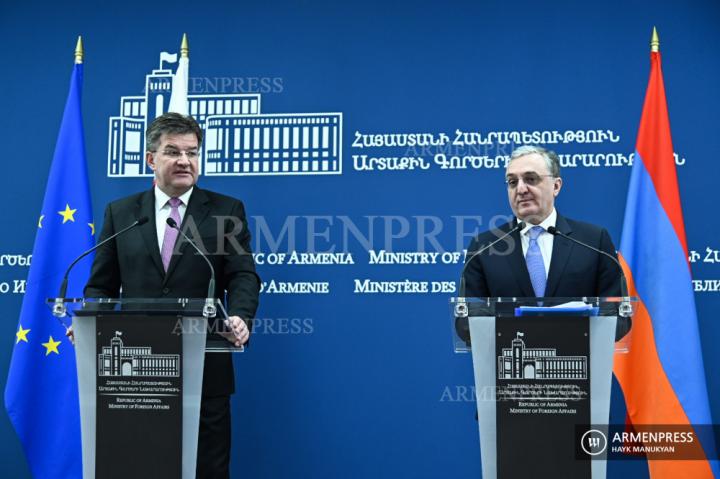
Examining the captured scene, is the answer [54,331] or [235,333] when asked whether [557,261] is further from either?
[54,331]

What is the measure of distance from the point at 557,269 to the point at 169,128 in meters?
1.56

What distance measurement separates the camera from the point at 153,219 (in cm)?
323

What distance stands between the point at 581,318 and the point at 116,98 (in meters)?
2.96

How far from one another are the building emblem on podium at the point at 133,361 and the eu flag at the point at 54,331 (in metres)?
1.59

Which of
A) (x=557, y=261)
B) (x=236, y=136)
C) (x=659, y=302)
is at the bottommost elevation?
(x=659, y=302)

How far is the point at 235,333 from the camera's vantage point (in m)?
2.62

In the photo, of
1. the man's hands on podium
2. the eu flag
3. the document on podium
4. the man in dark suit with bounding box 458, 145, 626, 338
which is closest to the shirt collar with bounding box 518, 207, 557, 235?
the man in dark suit with bounding box 458, 145, 626, 338

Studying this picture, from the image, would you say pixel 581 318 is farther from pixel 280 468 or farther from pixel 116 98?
Result: pixel 116 98

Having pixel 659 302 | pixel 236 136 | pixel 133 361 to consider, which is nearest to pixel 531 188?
pixel 659 302

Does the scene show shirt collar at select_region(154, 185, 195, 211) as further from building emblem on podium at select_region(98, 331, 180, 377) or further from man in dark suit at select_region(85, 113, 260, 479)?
building emblem on podium at select_region(98, 331, 180, 377)

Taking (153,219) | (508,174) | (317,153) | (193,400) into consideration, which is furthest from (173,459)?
(317,153)

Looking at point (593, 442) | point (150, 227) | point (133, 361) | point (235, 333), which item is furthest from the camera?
point (150, 227)

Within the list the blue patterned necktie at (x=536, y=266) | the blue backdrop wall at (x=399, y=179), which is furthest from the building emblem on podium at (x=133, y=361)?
the blue backdrop wall at (x=399, y=179)

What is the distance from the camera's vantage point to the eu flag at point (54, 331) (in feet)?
12.8
